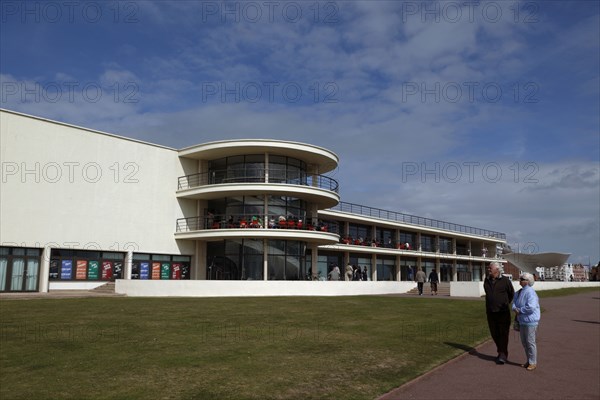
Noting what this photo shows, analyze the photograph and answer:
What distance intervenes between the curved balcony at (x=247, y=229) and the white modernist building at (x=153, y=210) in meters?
0.07

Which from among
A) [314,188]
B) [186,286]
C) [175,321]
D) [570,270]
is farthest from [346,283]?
[570,270]

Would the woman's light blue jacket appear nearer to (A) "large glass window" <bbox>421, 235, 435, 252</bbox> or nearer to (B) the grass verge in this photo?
(B) the grass verge

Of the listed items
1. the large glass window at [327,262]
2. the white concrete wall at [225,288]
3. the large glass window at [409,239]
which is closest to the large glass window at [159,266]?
the white concrete wall at [225,288]

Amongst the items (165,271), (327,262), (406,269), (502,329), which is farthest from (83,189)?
(406,269)

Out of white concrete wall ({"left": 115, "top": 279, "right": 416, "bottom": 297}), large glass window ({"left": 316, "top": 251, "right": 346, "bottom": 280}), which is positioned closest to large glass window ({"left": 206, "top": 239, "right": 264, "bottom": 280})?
white concrete wall ({"left": 115, "top": 279, "right": 416, "bottom": 297})

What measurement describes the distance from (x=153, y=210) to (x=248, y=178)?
21.1 feet

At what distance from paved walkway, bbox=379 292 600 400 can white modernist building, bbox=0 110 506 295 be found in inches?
717

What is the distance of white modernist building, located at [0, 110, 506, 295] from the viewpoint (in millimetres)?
27266

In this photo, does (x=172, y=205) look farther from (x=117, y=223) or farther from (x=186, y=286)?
(x=186, y=286)

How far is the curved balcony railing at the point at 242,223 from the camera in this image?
3120 centimetres

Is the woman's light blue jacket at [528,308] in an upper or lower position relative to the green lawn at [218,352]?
upper

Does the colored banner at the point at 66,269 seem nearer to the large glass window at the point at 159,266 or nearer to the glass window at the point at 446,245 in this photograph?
the large glass window at the point at 159,266

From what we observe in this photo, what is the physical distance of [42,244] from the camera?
1094 inches

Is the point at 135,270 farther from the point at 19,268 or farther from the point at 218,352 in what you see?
the point at 218,352
